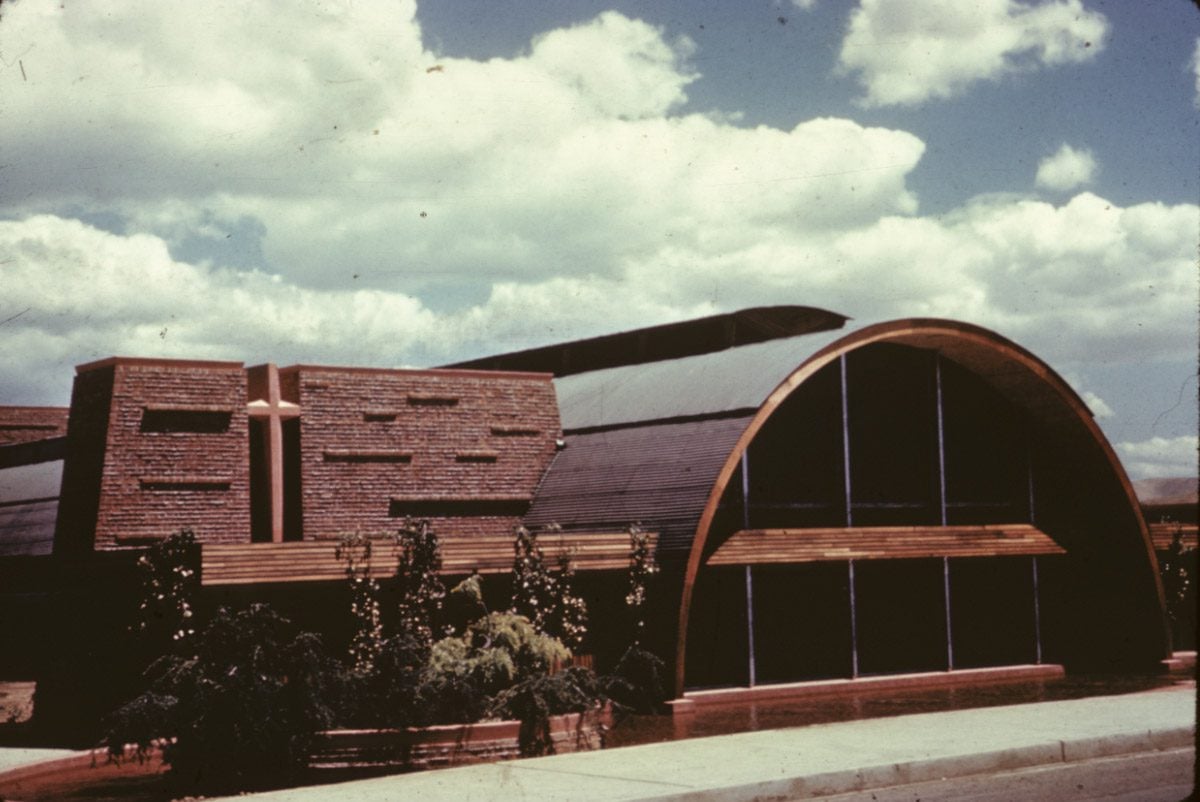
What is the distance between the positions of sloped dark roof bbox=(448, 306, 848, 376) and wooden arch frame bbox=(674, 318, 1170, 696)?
4.47 m

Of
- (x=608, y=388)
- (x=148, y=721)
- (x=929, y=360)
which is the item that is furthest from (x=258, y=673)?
(x=929, y=360)

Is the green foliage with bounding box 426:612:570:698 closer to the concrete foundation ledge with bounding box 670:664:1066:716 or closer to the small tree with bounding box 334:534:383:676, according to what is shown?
the small tree with bounding box 334:534:383:676

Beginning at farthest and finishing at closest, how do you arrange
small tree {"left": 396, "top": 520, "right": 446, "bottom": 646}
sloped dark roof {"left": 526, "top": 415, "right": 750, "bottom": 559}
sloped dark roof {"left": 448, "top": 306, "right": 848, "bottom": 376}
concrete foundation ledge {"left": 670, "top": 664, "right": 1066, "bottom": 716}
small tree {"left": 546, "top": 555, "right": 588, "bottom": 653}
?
sloped dark roof {"left": 448, "top": 306, "right": 848, "bottom": 376} < concrete foundation ledge {"left": 670, "top": 664, "right": 1066, "bottom": 716} < sloped dark roof {"left": 526, "top": 415, "right": 750, "bottom": 559} < small tree {"left": 546, "top": 555, "right": 588, "bottom": 653} < small tree {"left": 396, "top": 520, "right": 446, "bottom": 646}

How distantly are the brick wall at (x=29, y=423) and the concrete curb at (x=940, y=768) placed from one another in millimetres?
25335

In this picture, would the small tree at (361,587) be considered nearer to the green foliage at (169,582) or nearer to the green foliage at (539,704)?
the green foliage at (169,582)

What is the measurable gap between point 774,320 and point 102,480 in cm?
1436

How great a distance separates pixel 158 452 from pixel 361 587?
4754 millimetres

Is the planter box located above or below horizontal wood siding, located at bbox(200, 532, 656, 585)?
below

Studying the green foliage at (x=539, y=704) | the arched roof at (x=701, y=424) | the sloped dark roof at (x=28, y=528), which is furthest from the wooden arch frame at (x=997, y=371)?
the sloped dark roof at (x=28, y=528)

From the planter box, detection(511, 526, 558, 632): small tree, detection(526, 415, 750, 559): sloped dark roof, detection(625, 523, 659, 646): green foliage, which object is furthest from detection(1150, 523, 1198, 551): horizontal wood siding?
the planter box

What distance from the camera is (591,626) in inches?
806

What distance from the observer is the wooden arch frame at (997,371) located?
2166cm

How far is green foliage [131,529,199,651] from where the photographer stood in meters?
16.2

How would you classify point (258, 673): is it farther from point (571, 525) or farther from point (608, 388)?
point (608, 388)
